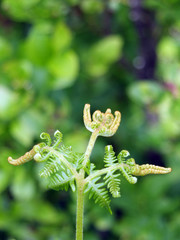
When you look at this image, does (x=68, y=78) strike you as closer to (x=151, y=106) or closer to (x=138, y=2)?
(x=151, y=106)

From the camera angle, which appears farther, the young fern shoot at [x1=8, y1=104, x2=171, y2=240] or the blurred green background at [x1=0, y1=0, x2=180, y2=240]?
the blurred green background at [x1=0, y1=0, x2=180, y2=240]

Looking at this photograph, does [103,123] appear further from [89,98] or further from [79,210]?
[89,98]

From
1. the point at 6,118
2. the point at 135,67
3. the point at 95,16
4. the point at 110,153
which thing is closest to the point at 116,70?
the point at 135,67

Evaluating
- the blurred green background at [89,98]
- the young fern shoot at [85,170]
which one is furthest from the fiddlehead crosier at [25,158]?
the blurred green background at [89,98]

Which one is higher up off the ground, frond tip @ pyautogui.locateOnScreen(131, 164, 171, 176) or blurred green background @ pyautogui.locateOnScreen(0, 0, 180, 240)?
blurred green background @ pyautogui.locateOnScreen(0, 0, 180, 240)

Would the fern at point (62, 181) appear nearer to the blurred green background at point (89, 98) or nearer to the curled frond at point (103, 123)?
the curled frond at point (103, 123)

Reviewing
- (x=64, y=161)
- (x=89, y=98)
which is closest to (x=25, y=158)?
(x=64, y=161)

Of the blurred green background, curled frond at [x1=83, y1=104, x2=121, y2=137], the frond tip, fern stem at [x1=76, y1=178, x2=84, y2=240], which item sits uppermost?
the blurred green background

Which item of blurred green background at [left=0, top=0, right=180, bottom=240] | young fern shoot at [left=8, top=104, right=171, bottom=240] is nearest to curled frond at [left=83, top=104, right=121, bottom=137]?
young fern shoot at [left=8, top=104, right=171, bottom=240]

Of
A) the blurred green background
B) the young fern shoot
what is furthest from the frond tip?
the blurred green background

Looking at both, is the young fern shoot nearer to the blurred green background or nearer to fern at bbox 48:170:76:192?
fern at bbox 48:170:76:192
